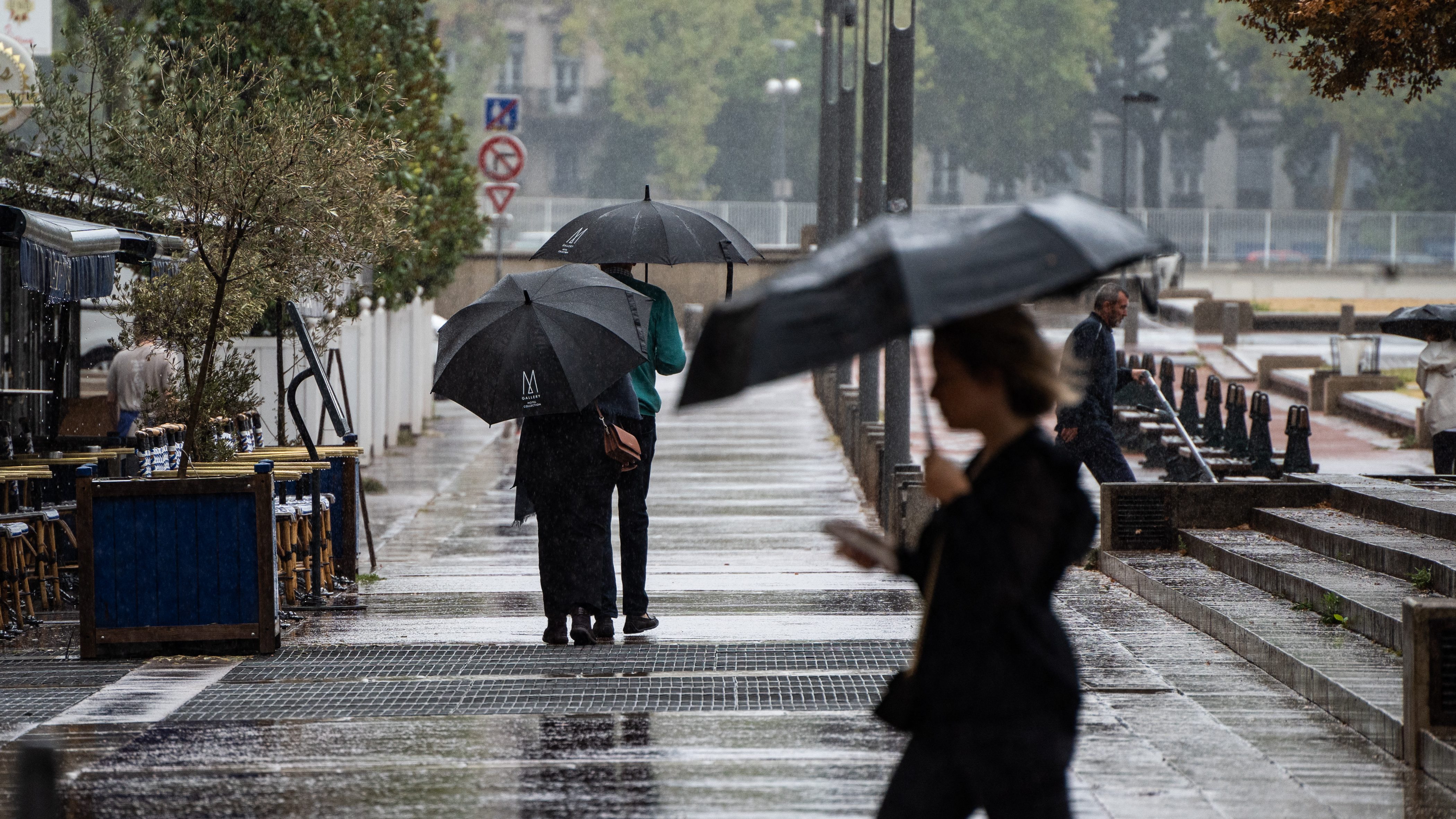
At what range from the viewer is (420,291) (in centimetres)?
2464

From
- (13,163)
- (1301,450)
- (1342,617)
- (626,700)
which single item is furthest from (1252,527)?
(13,163)

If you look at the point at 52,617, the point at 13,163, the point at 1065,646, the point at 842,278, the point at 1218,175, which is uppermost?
the point at 1218,175

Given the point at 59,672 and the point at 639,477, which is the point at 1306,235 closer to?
the point at 639,477

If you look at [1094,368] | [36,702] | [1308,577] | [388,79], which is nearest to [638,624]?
[36,702]

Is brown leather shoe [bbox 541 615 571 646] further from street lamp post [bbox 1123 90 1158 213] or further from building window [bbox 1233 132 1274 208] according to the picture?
building window [bbox 1233 132 1274 208]

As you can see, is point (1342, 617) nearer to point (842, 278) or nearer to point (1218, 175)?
point (842, 278)

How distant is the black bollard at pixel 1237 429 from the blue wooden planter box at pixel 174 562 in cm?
1090

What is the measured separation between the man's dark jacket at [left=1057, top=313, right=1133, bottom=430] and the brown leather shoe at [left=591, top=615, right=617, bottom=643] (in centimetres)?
355

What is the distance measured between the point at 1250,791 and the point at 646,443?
3708mm

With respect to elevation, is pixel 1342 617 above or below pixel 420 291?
below

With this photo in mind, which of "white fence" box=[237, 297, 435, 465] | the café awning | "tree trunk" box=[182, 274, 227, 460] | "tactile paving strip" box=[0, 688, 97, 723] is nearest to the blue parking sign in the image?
"white fence" box=[237, 297, 435, 465]

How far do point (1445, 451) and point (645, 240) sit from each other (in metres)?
7.83

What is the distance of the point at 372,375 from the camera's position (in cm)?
2008

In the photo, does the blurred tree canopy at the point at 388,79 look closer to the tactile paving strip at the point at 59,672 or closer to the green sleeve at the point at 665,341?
→ the green sleeve at the point at 665,341
